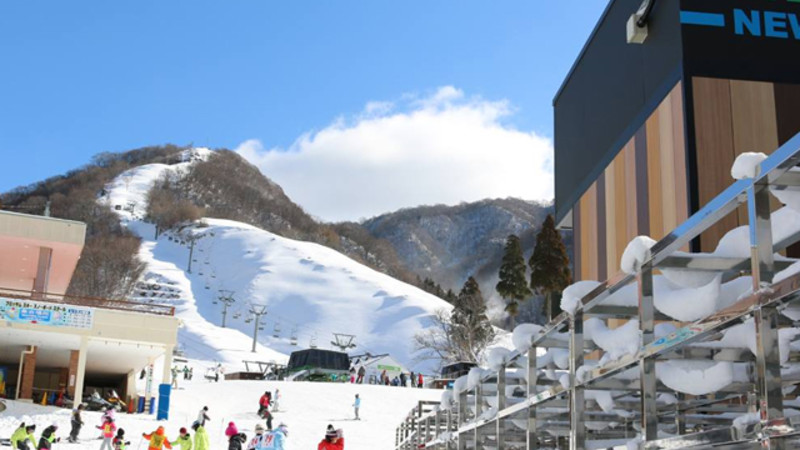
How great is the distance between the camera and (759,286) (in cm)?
347

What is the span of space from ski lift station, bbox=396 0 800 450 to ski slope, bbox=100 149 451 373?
5911cm

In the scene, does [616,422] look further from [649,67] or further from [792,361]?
[649,67]

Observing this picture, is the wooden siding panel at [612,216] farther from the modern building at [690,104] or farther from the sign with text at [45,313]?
the sign with text at [45,313]

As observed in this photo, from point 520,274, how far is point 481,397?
58.7m

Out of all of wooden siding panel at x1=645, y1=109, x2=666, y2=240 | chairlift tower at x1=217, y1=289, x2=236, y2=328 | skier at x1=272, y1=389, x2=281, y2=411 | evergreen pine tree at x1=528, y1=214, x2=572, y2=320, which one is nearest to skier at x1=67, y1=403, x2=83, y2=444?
skier at x1=272, y1=389, x2=281, y2=411

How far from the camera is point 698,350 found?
4344mm

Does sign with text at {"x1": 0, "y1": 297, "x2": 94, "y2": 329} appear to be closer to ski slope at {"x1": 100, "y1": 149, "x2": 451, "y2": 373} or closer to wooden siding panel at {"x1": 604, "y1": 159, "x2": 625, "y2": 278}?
wooden siding panel at {"x1": 604, "y1": 159, "x2": 625, "y2": 278}

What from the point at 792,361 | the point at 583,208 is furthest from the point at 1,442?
the point at 792,361

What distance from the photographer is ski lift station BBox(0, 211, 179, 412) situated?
104 feet

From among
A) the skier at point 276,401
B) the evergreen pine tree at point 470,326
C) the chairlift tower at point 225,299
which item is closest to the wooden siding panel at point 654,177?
the skier at point 276,401

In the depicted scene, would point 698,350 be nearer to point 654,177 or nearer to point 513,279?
point 654,177

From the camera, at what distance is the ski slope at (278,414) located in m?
26.4

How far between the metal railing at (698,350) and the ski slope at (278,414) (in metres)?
19.2

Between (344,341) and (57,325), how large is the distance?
186 ft
